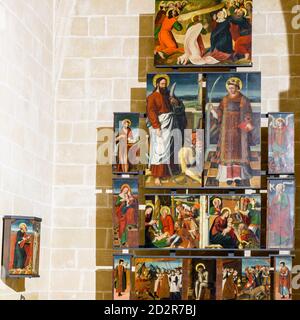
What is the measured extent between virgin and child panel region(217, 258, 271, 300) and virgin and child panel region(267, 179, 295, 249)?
261 mm

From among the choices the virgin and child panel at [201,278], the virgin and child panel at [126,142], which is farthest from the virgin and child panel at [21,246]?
the virgin and child panel at [201,278]

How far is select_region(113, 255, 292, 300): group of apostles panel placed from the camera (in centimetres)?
1087

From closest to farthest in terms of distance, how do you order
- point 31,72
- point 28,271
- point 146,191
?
point 28,271
point 31,72
point 146,191

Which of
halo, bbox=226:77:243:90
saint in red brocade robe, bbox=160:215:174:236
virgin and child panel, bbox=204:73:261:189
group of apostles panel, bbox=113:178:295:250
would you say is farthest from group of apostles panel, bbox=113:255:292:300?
halo, bbox=226:77:243:90

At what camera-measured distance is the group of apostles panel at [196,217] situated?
10977mm

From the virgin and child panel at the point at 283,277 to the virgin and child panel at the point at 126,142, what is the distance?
1904 millimetres

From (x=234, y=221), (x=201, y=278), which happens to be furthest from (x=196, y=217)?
(x=201, y=278)

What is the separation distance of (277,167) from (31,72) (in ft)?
9.51

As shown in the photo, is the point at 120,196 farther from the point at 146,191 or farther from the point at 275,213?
the point at 275,213

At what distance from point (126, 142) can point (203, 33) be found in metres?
1.53

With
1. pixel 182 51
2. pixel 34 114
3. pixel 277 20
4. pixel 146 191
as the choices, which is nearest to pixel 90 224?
pixel 146 191

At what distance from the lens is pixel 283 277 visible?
10.9 metres

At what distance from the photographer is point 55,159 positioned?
1182cm

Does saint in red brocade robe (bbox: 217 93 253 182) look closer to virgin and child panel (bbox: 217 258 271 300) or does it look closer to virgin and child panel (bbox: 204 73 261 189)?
virgin and child panel (bbox: 204 73 261 189)
